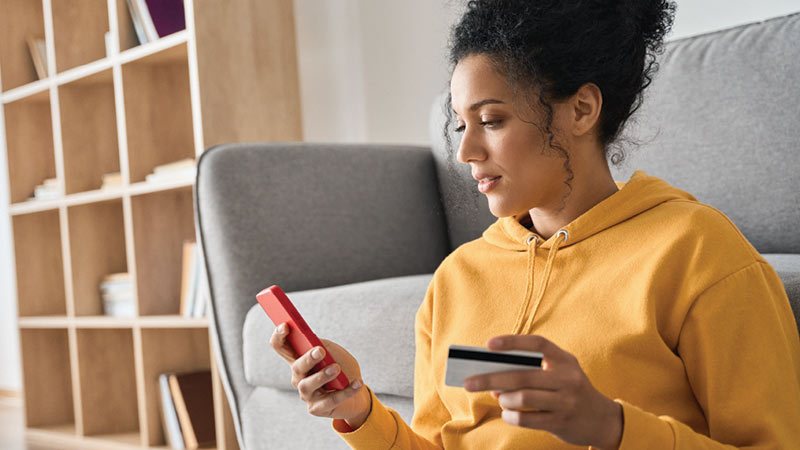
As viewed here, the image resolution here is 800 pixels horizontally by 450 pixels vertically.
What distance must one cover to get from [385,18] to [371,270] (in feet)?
3.64

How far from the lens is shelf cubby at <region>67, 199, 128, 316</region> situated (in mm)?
2662

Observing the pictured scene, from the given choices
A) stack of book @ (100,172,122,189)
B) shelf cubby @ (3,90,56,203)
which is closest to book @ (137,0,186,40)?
stack of book @ (100,172,122,189)

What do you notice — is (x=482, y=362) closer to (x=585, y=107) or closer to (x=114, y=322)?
(x=585, y=107)

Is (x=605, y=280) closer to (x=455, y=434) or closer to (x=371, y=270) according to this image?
(x=455, y=434)

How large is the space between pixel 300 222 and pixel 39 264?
5.82 ft

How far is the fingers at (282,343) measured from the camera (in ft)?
2.65

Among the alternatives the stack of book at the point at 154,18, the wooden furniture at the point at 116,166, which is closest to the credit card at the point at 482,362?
the wooden furniture at the point at 116,166

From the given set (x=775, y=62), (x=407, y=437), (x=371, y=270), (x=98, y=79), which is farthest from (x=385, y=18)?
(x=407, y=437)

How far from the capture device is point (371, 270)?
1713mm

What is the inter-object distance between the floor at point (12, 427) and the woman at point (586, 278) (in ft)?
7.23

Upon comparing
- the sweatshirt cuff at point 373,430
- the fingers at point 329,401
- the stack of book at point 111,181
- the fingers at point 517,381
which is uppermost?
the stack of book at point 111,181

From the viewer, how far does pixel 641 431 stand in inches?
23.9

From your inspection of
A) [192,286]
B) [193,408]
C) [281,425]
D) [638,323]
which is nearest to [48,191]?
[192,286]

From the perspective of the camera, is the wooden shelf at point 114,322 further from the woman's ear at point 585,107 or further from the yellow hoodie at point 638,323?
the woman's ear at point 585,107
